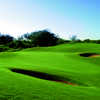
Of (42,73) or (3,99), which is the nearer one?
(3,99)

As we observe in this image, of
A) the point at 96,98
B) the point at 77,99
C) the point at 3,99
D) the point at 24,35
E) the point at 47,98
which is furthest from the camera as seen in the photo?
the point at 24,35

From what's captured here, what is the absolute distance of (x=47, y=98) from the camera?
20.6ft

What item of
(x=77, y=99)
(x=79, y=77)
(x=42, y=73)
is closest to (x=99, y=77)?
(x=79, y=77)

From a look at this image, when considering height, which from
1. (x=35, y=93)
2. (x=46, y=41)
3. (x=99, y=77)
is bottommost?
(x=99, y=77)

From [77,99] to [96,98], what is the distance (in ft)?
4.68

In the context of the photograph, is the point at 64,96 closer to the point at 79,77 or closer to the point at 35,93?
the point at 35,93

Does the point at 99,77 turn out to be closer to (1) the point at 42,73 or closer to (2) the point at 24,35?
(1) the point at 42,73

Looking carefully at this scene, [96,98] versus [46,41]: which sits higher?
[46,41]

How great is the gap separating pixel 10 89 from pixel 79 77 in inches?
299

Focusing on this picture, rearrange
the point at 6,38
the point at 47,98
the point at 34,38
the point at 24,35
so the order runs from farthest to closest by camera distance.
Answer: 1. the point at 24,35
2. the point at 6,38
3. the point at 34,38
4. the point at 47,98

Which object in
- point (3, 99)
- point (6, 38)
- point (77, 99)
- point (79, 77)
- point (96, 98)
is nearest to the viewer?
point (3, 99)

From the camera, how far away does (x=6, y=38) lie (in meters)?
84.8

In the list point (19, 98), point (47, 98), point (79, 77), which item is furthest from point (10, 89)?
point (79, 77)

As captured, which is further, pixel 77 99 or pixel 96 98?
pixel 96 98
